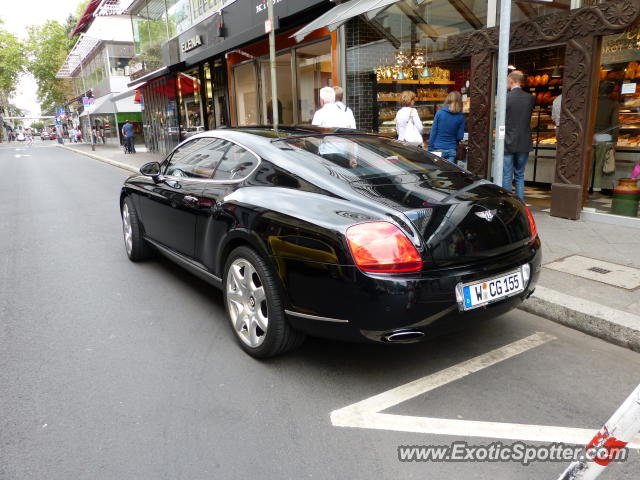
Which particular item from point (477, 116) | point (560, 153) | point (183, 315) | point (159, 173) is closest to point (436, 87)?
point (477, 116)

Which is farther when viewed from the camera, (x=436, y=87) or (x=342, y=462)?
(x=436, y=87)

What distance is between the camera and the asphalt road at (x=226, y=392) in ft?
7.77

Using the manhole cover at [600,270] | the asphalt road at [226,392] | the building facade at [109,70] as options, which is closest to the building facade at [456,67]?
the manhole cover at [600,270]

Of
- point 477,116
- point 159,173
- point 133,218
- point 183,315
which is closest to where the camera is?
point 183,315

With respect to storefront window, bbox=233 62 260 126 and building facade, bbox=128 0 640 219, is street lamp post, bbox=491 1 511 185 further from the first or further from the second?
storefront window, bbox=233 62 260 126

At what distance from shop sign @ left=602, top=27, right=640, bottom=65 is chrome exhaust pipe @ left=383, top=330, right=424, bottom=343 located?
8.36 metres

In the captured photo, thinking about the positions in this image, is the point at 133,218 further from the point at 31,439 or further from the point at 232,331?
the point at 31,439

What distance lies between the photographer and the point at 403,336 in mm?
2760

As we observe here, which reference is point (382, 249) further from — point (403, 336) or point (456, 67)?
point (456, 67)

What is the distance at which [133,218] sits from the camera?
553cm

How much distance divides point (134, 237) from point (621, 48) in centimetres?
881

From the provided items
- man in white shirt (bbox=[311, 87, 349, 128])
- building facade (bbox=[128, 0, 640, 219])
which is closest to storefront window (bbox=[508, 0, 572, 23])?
building facade (bbox=[128, 0, 640, 219])

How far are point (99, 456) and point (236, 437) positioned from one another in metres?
0.66

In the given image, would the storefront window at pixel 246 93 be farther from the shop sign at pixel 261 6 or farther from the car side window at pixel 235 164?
the car side window at pixel 235 164
